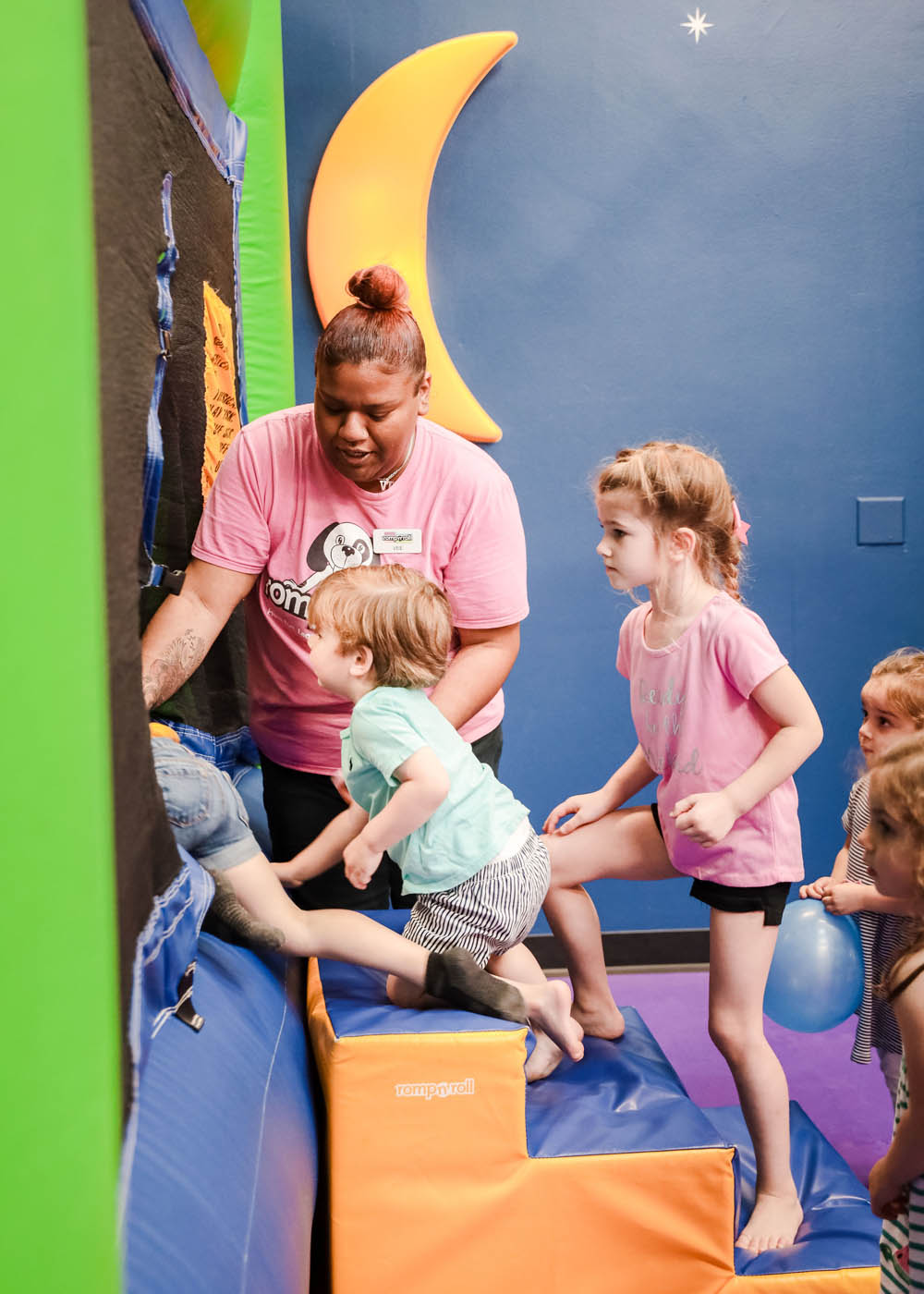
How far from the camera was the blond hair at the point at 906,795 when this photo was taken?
112 centimetres

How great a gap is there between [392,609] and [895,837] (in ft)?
2.39

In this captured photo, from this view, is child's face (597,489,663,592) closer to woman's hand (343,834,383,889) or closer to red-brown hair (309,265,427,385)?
red-brown hair (309,265,427,385)

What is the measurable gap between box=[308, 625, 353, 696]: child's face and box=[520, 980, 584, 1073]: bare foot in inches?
20.1

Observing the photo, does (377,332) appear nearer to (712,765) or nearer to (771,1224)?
(712,765)

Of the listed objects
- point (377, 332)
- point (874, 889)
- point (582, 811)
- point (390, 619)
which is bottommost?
point (874, 889)

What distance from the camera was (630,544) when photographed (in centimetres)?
173

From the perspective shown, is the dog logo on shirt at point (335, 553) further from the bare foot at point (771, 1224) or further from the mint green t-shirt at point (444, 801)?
the bare foot at point (771, 1224)

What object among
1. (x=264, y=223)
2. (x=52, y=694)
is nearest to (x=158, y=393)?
(x=52, y=694)

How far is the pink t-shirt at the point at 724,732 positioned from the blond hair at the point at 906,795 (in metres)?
Answer: 0.48

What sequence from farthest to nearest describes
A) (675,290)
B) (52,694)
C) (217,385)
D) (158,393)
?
1. (675,290)
2. (217,385)
3. (158,393)
4. (52,694)

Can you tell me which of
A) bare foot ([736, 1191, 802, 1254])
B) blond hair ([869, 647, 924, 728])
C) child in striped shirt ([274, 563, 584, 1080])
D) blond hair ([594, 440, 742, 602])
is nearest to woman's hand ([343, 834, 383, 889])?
child in striped shirt ([274, 563, 584, 1080])

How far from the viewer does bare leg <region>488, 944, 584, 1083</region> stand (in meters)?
1.60

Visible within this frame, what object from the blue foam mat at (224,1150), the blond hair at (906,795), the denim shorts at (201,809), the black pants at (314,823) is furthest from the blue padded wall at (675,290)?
the blond hair at (906,795)

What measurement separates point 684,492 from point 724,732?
38 cm
